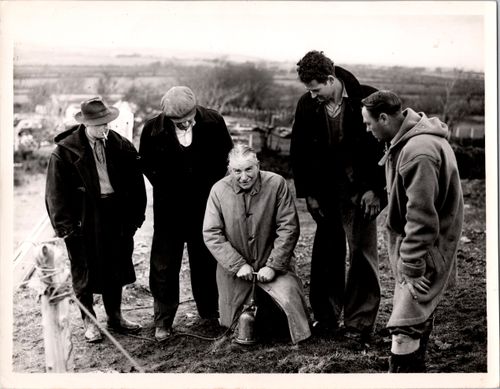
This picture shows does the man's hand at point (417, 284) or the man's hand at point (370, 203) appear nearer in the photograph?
the man's hand at point (417, 284)

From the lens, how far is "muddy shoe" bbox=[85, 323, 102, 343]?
18.6ft

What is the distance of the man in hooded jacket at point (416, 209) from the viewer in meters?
4.68

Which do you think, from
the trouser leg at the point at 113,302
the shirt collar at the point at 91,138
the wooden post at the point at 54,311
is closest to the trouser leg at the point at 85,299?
the trouser leg at the point at 113,302

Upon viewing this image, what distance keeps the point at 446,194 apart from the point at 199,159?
1895mm

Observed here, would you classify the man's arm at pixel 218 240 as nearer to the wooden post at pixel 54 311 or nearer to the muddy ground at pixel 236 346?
the muddy ground at pixel 236 346

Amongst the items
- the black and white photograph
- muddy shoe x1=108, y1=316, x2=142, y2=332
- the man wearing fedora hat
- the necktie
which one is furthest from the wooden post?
the necktie

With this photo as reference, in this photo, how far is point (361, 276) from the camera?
5688 mm

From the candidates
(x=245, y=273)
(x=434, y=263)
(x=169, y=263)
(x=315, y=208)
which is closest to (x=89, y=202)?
(x=169, y=263)

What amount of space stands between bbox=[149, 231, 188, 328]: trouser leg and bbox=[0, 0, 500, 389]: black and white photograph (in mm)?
13

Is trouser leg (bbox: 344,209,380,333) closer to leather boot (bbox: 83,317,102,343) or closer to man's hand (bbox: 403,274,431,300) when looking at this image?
man's hand (bbox: 403,274,431,300)

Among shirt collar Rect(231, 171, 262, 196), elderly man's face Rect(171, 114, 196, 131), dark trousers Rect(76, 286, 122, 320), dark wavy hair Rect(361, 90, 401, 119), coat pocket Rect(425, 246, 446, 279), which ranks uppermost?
dark wavy hair Rect(361, 90, 401, 119)

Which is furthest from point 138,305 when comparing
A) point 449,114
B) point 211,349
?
point 449,114

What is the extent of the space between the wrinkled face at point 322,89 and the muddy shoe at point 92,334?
240 centimetres

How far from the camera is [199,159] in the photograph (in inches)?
224
